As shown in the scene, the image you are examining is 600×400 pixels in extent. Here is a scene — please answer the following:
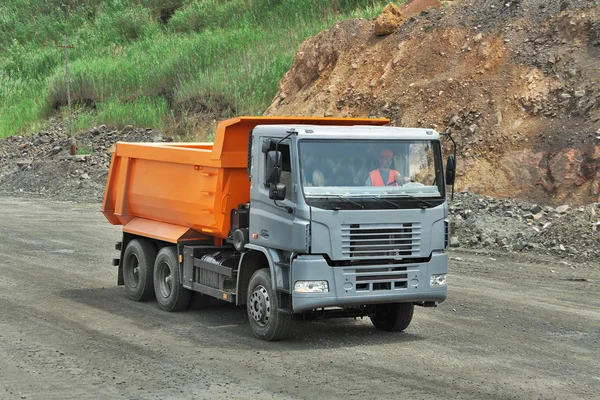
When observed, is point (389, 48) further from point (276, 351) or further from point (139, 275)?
point (276, 351)

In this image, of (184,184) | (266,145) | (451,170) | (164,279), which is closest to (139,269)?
(164,279)

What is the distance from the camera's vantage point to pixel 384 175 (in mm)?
11570

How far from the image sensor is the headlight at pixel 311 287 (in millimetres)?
11031

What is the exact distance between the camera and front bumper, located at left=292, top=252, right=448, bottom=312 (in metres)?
11.0

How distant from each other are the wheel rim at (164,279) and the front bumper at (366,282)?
346 cm

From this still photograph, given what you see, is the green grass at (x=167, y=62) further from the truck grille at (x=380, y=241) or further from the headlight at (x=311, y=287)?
the headlight at (x=311, y=287)

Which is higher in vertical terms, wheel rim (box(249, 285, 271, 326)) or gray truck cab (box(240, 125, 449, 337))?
gray truck cab (box(240, 125, 449, 337))

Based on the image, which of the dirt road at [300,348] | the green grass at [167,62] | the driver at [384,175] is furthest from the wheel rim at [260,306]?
the green grass at [167,62]

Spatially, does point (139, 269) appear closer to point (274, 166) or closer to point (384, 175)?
point (274, 166)

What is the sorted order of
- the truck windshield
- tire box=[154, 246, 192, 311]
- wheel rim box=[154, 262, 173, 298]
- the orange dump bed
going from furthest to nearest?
wheel rim box=[154, 262, 173, 298], tire box=[154, 246, 192, 311], the orange dump bed, the truck windshield

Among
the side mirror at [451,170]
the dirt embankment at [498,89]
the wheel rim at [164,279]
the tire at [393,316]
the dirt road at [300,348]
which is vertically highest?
the dirt embankment at [498,89]

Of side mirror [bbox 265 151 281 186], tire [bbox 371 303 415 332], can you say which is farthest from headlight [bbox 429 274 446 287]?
side mirror [bbox 265 151 281 186]

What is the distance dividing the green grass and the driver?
23269 millimetres

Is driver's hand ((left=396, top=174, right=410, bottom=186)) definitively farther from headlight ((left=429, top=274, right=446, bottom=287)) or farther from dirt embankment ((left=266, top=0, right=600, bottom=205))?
dirt embankment ((left=266, top=0, right=600, bottom=205))
